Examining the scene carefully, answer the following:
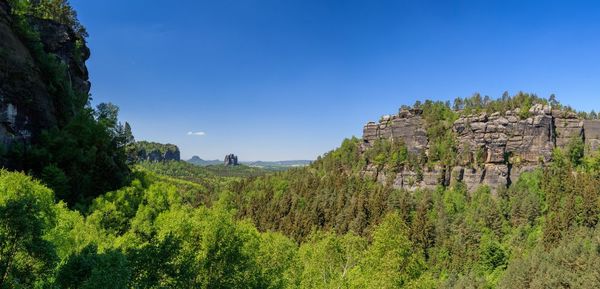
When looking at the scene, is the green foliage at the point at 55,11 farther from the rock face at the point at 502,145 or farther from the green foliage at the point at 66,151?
the rock face at the point at 502,145

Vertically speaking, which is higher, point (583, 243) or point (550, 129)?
point (550, 129)

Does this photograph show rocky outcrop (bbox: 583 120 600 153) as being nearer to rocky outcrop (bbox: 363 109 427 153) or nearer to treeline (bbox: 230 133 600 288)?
treeline (bbox: 230 133 600 288)

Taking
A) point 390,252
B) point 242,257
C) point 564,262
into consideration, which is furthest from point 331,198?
point 242,257

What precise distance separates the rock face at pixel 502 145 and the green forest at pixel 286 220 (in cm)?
320

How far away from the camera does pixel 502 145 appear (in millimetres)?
118875

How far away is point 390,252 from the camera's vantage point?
34.8 metres

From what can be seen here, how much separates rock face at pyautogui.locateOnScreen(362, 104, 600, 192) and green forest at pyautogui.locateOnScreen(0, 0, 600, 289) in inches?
126

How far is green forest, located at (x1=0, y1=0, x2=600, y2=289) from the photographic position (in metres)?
16.6

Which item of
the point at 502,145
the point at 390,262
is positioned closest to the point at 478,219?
the point at 502,145

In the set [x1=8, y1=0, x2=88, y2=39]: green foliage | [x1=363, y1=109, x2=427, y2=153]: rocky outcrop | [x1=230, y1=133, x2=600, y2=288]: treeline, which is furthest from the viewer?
[x1=363, y1=109, x2=427, y2=153]: rocky outcrop

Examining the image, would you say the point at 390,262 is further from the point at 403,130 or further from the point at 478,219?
the point at 403,130

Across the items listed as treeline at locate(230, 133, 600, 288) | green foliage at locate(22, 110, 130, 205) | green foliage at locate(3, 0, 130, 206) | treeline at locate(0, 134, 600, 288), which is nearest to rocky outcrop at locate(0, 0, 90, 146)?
green foliage at locate(3, 0, 130, 206)

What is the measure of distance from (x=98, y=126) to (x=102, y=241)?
22.1 m

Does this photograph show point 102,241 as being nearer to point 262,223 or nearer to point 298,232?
point 298,232
